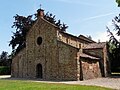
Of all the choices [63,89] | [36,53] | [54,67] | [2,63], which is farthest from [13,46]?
[63,89]

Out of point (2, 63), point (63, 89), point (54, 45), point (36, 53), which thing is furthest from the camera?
point (2, 63)

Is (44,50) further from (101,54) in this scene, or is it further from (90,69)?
(101,54)

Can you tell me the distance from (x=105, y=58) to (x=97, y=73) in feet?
18.6

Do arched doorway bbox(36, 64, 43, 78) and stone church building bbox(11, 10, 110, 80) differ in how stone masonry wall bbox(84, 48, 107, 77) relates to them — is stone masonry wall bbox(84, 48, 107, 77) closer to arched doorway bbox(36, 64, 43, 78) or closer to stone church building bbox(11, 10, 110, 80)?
stone church building bbox(11, 10, 110, 80)

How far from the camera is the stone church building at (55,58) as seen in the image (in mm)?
33344

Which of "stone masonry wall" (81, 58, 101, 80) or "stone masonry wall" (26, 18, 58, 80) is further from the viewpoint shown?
"stone masonry wall" (26, 18, 58, 80)

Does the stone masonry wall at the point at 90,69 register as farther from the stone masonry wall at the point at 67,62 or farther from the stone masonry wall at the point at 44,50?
the stone masonry wall at the point at 44,50

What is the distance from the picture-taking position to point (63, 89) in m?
19.3

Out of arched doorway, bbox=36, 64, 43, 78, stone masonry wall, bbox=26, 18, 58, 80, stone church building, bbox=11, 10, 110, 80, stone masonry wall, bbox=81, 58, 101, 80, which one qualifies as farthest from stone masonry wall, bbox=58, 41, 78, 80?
arched doorway, bbox=36, 64, 43, 78

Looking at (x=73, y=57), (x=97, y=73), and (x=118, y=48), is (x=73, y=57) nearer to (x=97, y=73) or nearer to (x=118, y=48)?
(x=97, y=73)

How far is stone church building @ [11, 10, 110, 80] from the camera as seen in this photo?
33.3 m

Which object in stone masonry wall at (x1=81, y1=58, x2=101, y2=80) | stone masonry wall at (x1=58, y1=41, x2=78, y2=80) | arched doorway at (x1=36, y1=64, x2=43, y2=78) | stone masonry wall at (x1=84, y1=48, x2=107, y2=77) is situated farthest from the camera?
stone masonry wall at (x1=84, y1=48, x2=107, y2=77)

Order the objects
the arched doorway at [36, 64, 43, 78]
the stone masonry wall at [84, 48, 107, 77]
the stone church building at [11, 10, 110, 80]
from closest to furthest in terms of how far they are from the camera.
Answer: the stone church building at [11, 10, 110, 80] → the arched doorway at [36, 64, 43, 78] → the stone masonry wall at [84, 48, 107, 77]

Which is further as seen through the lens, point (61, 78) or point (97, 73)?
point (97, 73)
